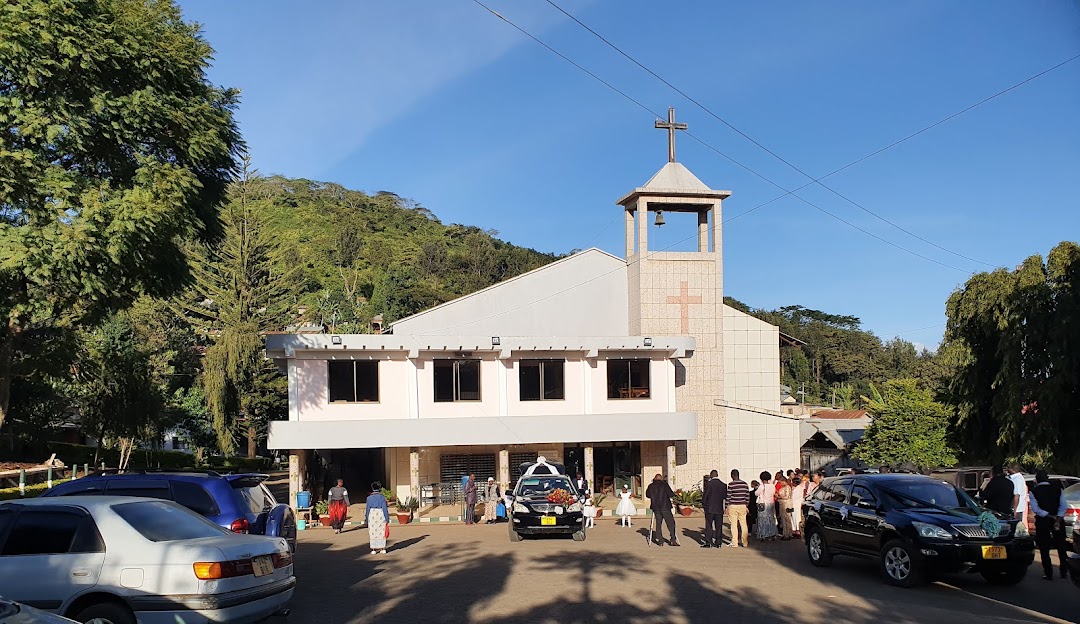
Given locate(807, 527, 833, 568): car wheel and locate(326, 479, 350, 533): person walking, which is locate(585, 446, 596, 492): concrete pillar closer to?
locate(326, 479, 350, 533): person walking

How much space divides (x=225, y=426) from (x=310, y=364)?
2011 cm

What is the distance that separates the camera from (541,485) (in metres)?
20.4

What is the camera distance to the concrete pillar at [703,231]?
33353mm

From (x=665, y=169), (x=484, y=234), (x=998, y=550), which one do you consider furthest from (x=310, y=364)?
(x=484, y=234)

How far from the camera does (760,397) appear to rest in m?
34.9

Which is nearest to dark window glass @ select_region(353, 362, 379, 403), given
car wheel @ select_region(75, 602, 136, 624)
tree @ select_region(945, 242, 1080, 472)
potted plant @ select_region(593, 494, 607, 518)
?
potted plant @ select_region(593, 494, 607, 518)

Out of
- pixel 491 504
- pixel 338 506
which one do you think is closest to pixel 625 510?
pixel 491 504

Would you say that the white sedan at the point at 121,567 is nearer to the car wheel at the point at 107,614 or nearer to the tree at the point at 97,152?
the car wheel at the point at 107,614

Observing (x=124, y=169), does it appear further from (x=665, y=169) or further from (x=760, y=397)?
(x=760, y=397)

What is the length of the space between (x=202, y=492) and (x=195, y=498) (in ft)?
0.37

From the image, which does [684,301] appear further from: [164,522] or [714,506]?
[164,522]

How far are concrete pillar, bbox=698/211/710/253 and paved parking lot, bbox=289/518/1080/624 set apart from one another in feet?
54.5

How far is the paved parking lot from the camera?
10.9m

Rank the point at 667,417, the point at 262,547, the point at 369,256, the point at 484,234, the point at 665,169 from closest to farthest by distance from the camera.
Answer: the point at 262,547, the point at 667,417, the point at 665,169, the point at 369,256, the point at 484,234
